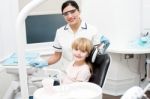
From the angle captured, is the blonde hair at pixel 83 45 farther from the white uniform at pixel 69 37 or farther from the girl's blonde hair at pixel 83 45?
the white uniform at pixel 69 37

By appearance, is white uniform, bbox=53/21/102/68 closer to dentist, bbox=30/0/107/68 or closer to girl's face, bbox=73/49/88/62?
dentist, bbox=30/0/107/68

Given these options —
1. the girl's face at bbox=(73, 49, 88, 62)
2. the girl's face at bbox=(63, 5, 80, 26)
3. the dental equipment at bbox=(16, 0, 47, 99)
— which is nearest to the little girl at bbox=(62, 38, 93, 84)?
the girl's face at bbox=(73, 49, 88, 62)

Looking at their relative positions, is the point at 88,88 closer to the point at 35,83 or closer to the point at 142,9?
the point at 35,83

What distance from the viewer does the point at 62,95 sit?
4.11 ft

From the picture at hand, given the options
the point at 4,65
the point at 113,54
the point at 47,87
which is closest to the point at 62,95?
the point at 47,87

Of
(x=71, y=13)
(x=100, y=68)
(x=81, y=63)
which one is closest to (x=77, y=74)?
(x=81, y=63)

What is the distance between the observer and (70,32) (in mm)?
2295

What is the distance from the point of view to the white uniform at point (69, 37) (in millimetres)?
2230

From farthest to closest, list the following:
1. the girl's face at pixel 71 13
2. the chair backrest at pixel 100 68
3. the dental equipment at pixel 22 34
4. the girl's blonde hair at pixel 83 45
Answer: the girl's face at pixel 71 13 → the girl's blonde hair at pixel 83 45 → the chair backrest at pixel 100 68 → the dental equipment at pixel 22 34

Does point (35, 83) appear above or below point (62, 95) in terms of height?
below

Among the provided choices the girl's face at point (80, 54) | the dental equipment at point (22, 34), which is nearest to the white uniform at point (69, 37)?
the girl's face at point (80, 54)

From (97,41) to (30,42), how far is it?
1.55 metres

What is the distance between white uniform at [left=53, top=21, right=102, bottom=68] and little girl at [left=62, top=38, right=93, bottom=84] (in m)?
0.22

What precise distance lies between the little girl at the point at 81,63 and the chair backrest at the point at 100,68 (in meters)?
0.05
